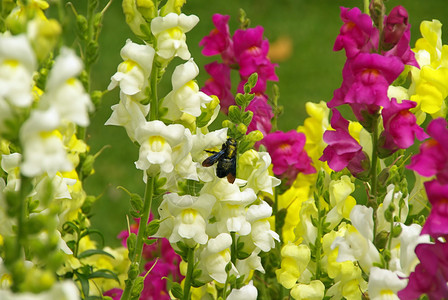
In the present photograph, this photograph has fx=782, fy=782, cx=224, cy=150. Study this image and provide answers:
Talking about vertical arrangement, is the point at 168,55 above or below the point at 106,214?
above

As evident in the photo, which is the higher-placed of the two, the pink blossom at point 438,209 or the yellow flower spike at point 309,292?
the pink blossom at point 438,209

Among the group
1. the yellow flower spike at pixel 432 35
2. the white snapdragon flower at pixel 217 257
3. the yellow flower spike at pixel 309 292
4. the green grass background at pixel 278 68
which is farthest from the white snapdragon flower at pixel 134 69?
the green grass background at pixel 278 68

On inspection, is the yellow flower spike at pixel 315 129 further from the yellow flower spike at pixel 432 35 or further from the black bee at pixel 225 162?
the black bee at pixel 225 162

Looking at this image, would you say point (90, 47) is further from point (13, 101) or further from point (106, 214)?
point (106, 214)

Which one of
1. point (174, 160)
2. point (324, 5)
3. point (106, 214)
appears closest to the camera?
point (174, 160)

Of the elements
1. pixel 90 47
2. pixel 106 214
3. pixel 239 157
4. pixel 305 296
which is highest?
pixel 90 47

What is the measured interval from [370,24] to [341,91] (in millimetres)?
101

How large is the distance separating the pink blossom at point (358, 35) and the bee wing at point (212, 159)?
0.73ft

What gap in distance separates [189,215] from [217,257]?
70mm

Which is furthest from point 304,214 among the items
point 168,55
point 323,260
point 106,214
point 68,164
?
point 106,214

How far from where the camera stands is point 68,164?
72 centimetres

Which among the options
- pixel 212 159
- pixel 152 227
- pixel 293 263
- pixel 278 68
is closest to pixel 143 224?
pixel 152 227

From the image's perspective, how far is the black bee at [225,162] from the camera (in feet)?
3.34

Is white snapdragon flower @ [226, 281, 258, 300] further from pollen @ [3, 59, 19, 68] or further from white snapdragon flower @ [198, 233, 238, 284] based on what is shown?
pollen @ [3, 59, 19, 68]
